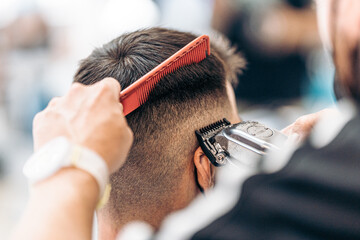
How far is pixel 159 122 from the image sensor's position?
96 cm

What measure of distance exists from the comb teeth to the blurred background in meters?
0.73

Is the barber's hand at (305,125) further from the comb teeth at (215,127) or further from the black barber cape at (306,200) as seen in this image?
the black barber cape at (306,200)

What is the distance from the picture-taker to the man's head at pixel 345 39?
529 mm

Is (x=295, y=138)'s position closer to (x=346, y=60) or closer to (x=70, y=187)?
(x=346, y=60)

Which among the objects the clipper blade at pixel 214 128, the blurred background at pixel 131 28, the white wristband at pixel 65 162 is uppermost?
the white wristband at pixel 65 162

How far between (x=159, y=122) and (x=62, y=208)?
0.43 meters

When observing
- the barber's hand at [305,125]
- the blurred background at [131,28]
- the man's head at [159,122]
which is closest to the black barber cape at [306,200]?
the barber's hand at [305,125]

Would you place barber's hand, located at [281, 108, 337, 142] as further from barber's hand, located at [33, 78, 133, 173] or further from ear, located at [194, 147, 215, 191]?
barber's hand, located at [33, 78, 133, 173]

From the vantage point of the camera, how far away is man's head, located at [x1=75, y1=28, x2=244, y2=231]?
953 millimetres

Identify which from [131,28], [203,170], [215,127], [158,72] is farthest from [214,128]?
[131,28]

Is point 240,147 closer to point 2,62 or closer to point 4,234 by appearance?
point 4,234

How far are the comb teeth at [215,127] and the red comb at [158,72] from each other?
19cm

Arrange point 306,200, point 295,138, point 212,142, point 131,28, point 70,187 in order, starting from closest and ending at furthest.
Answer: point 306,200 < point 70,187 < point 295,138 < point 212,142 < point 131,28

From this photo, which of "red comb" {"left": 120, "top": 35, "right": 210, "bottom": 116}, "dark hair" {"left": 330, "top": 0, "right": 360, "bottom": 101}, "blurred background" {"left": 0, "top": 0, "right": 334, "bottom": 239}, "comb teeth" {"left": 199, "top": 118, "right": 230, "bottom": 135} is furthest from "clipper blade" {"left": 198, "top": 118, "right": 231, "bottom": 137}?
"blurred background" {"left": 0, "top": 0, "right": 334, "bottom": 239}
